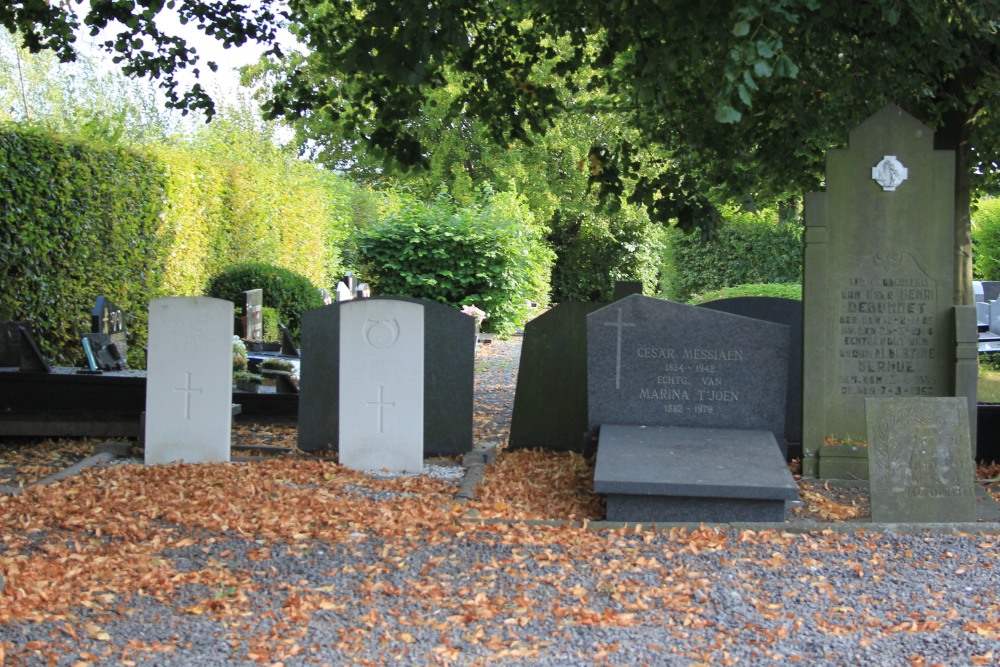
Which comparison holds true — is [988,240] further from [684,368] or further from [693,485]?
[693,485]

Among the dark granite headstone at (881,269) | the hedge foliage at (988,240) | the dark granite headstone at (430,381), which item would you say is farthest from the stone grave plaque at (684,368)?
the hedge foliage at (988,240)

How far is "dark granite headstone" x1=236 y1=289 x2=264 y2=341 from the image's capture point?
1443 centimetres

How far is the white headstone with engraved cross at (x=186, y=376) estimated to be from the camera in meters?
7.98

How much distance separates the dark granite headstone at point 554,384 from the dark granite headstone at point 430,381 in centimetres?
72

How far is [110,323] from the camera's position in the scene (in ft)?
35.5

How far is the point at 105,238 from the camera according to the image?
1221cm

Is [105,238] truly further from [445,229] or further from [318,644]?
[445,229]

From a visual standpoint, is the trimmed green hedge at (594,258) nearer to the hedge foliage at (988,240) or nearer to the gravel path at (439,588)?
the hedge foliage at (988,240)

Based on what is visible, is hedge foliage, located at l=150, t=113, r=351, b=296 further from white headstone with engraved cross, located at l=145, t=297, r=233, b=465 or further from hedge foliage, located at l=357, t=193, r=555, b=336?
white headstone with engraved cross, located at l=145, t=297, r=233, b=465

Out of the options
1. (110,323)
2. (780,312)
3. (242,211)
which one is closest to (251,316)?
(242,211)

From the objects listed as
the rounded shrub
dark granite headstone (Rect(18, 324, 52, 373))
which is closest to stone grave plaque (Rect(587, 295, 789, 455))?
dark granite headstone (Rect(18, 324, 52, 373))

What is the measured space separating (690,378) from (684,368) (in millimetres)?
83

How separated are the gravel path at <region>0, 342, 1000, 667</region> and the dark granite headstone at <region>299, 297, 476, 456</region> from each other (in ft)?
5.30

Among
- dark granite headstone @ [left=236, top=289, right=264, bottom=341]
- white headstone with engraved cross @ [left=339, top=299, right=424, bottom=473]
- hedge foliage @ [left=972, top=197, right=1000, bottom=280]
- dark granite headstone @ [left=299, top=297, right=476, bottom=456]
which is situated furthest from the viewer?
hedge foliage @ [left=972, top=197, right=1000, bottom=280]
